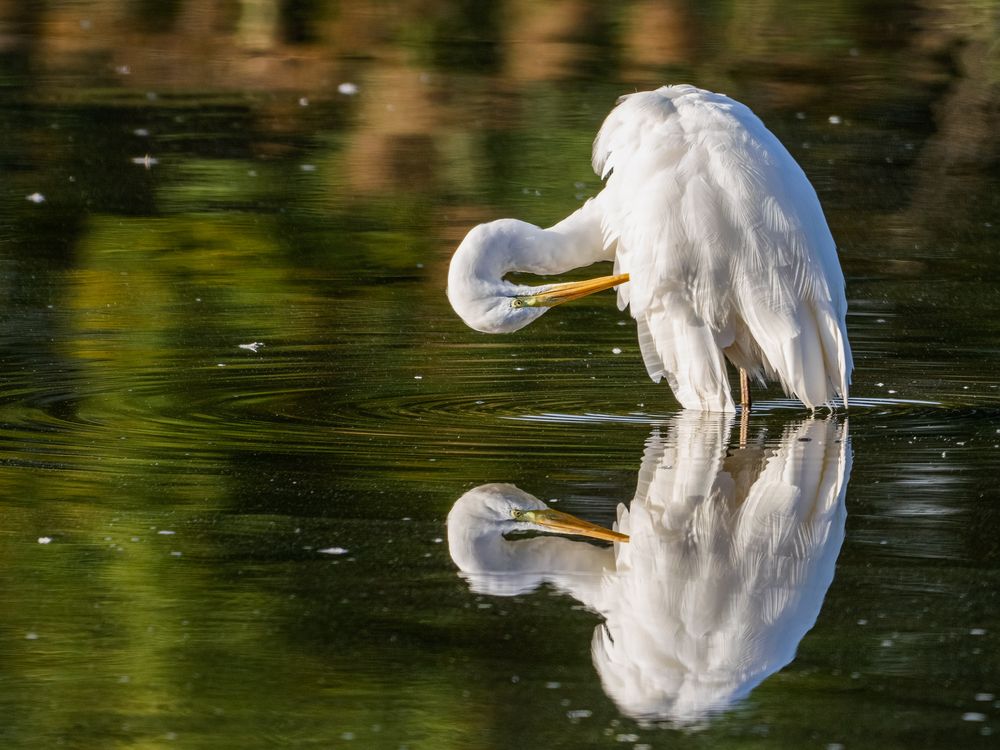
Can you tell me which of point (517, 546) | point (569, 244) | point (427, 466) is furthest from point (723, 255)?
point (517, 546)

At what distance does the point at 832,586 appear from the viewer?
5949mm

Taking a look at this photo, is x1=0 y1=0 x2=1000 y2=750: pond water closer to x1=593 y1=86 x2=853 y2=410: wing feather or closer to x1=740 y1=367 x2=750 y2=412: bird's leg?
x1=740 y1=367 x2=750 y2=412: bird's leg

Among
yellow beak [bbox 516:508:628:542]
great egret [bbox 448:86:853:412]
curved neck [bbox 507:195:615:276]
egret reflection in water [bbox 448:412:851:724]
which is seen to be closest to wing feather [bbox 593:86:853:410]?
great egret [bbox 448:86:853:412]

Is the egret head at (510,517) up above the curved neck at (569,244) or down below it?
below

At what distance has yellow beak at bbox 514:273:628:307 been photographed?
8719mm

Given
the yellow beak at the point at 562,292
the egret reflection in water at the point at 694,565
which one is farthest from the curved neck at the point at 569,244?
the egret reflection in water at the point at 694,565

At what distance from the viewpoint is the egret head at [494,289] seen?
8.73 meters

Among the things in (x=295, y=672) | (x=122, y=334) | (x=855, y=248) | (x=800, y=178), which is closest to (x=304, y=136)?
(x=855, y=248)

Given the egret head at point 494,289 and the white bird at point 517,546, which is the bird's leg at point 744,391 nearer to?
the egret head at point 494,289

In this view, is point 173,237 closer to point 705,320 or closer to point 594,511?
point 705,320

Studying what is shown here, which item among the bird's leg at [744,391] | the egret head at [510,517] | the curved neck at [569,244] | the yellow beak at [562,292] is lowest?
the bird's leg at [744,391]

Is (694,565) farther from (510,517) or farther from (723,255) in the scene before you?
(723,255)

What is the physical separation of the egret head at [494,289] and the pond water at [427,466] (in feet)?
1.41

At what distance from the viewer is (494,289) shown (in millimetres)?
8773
